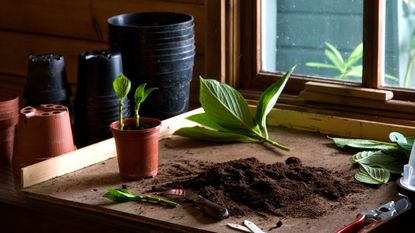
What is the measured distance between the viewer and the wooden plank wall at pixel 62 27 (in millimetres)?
2104

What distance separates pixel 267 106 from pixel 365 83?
235mm

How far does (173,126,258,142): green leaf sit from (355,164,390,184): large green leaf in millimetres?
296

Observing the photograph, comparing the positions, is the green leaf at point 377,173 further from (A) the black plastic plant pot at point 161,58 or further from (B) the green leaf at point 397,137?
(A) the black plastic plant pot at point 161,58

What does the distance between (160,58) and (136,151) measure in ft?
1.09

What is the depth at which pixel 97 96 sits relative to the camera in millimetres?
1785

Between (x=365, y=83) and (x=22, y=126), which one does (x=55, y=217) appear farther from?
(x=365, y=83)

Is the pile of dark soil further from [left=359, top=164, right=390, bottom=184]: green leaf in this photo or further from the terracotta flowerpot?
the terracotta flowerpot

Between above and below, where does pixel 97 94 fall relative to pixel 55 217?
above

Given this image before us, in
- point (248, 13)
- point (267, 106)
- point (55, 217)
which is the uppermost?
point (248, 13)

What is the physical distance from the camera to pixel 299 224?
1365 millimetres

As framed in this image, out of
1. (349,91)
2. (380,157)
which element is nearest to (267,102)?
(349,91)

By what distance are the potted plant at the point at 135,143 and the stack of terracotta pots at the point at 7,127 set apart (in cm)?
31

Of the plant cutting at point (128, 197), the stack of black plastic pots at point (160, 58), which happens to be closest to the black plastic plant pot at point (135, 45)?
the stack of black plastic pots at point (160, 58)

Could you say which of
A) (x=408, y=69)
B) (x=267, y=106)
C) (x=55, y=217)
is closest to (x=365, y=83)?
(x=408, y=69)
